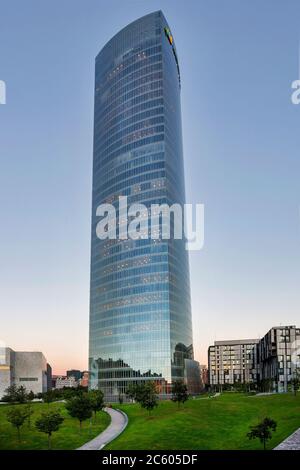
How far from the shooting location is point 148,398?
105 metres

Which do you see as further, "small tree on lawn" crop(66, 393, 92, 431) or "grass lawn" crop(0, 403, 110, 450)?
"small tree on lawn" crop(66, 393, 92, 431)

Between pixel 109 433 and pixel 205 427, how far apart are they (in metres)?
17.1

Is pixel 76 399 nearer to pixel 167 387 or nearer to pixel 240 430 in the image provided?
pixel 240 430

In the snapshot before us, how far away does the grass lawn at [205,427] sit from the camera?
245ft

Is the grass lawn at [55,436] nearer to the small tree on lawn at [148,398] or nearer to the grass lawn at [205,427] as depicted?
the grass lawn at [205,427]

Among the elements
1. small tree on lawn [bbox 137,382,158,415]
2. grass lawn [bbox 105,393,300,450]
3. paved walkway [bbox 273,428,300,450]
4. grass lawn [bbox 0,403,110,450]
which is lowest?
grass lawn [bbox 0,403,110,450]

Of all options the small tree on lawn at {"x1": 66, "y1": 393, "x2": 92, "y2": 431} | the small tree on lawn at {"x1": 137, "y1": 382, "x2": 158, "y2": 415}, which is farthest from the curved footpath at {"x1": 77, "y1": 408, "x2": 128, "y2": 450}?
the small tree on lawn at {"x1": 137, "y1": 382, "x2": 158, "y2": 415}

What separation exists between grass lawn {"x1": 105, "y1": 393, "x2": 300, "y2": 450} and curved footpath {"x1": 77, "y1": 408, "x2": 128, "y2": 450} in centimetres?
153

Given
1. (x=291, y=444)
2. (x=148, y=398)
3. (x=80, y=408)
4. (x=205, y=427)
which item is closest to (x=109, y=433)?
(x=80, y=408)

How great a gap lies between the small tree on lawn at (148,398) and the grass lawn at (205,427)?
2.26m

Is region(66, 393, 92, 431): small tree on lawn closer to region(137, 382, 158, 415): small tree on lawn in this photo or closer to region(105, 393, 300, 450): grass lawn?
region(105, 393, 300, 450): grass lawn

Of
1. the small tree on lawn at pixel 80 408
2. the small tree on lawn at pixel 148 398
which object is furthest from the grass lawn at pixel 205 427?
the small tree on lawn at pixel 80 408

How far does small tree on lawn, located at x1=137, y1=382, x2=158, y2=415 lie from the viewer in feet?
342
